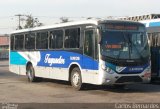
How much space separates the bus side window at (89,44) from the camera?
17.4 m

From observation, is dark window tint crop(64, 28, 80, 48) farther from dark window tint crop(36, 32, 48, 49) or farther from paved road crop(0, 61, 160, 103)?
dark window tint crop(36, 32, 48, 49)

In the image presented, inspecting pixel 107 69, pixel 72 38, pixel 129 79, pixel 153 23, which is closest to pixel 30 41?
pixel 72 38

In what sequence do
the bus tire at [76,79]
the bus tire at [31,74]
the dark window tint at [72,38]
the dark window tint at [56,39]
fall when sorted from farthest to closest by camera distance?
the bus tire at [31,74] < the dark window tint at [56,39] < the dark window tint at [72,38] < the bus tire at [76,79]

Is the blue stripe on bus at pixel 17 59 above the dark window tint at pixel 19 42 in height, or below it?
below

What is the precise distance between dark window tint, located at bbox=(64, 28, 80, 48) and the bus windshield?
5.83 feet

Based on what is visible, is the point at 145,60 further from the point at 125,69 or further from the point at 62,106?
the point at 62,106

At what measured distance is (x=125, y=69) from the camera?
668 inches

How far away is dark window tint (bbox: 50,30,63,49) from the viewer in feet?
65.7

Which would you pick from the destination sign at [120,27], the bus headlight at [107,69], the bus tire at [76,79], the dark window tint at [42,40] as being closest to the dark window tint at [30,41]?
the dark window tint at [42,40]

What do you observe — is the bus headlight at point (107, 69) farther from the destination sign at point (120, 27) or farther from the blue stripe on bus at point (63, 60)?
the destination sign at point (120, 27)

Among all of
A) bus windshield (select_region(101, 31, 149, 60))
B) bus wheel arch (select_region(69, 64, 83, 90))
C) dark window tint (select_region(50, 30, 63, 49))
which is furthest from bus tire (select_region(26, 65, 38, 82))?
bus windshield (select_region(101, 31, 149, 60))

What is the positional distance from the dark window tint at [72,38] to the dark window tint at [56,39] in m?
0.50

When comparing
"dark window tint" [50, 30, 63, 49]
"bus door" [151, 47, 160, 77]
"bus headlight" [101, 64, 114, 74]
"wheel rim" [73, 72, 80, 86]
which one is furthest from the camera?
"bus door" [151, 47, 160, 77]

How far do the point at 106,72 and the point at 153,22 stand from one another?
→ 5.78 metres
